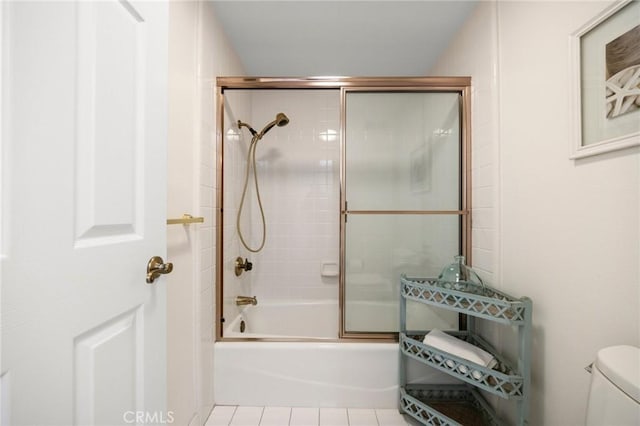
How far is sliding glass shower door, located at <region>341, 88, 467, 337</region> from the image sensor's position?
1604 mm

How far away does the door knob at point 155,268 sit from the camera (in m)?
0.74

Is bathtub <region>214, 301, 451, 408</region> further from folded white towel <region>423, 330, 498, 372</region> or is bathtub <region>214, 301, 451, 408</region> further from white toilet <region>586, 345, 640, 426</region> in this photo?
white toilet <region>586, 345, 640, 426</region>

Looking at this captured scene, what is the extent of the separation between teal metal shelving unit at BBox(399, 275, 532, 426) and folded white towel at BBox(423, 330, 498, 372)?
0.03 meters

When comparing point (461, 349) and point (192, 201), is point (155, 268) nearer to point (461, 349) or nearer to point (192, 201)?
point (192, 201)

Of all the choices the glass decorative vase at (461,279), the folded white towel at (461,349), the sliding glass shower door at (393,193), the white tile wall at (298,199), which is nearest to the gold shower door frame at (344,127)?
the sliding glass shower door at (393,193)

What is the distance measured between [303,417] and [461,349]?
34.6 inches

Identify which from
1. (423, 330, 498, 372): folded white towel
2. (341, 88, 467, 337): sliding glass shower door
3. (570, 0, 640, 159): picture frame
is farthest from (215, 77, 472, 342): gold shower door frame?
(570, 0, 640, 159): picture frame

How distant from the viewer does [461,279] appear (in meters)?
1.40

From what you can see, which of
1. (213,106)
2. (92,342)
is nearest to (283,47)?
(213,106)

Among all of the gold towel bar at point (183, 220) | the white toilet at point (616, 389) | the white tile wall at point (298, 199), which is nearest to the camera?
the white toilet at point (616, 389)

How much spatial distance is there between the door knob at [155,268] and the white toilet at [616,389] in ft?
3.65

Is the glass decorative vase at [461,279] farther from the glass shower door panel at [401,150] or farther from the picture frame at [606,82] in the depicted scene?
the picture frame at [606,82]

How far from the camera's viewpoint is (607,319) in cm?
83

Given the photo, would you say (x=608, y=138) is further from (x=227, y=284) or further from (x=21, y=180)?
(x=227, y=284)
